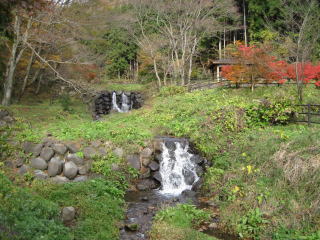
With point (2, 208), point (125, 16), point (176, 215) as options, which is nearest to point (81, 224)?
point (2, 208)

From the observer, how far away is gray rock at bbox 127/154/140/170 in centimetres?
1105

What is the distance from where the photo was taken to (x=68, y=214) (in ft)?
22.6

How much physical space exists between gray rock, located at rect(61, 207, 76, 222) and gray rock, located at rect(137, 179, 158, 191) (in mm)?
3500

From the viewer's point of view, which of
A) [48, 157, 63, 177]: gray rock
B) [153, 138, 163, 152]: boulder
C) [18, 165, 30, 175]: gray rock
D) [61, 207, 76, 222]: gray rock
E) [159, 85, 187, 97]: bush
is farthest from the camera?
[159, 85, 187, 97]: bush

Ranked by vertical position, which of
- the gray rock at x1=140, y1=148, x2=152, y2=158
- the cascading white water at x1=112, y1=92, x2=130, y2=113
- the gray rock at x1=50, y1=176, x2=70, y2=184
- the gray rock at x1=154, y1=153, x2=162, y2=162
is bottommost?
the gray rock at x1=50, y1=176, x2=70, y2=184

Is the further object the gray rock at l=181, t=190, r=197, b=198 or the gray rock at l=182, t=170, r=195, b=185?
the gray rock at l=182, t=170, r=195, b=185

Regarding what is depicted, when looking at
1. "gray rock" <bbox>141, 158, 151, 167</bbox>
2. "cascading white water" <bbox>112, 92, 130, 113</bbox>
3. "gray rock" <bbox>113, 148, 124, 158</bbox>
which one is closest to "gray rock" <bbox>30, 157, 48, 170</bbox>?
"gray rock" <bbox>113, 148, 124, 158</bbox>

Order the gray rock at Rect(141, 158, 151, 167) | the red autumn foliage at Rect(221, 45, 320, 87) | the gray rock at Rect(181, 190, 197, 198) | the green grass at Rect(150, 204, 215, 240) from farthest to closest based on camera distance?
1. the red autumn foliage at Rect(221, 45, 320, 87)
2. the gray rock at Rect(141, 158, 151, 167)
3. the gray rock at Rect(181, 190, 197, 198)
4. the green grass at Rect(150, 204, 215, 240)

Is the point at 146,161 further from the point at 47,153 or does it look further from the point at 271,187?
the point at 271,187

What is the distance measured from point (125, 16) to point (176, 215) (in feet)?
85.5

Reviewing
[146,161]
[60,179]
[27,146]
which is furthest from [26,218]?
[146,161]

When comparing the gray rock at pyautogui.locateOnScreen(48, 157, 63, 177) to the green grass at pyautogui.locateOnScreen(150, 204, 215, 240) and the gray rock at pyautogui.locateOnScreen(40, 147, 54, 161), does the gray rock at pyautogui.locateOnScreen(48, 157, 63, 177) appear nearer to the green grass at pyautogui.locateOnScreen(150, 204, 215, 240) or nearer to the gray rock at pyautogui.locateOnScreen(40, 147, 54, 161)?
the gray rock at pyautogui.locateOnScreen(40, 147, 54, 161)

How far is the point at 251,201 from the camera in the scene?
7457 mm

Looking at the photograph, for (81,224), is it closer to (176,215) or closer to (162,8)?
(176,215)
